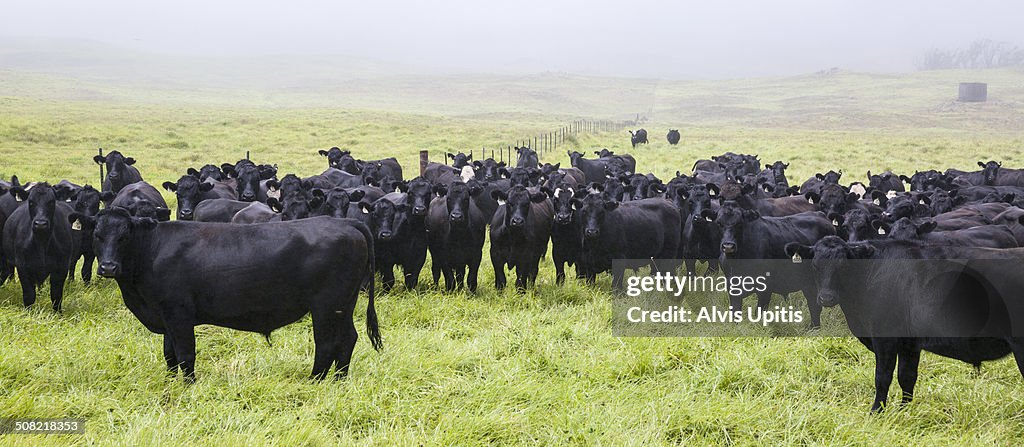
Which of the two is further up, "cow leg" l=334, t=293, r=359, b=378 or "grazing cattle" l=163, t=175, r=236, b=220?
"grazing cattle" l=163, t=175, r=236, b=220

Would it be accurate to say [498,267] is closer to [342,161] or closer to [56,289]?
[56,289]

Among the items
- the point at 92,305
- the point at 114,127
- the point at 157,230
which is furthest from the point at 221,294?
the point at 114,127

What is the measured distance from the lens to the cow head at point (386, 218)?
32.0ft

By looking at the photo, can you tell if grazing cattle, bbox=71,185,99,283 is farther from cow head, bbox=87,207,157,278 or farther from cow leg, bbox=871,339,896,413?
cow leg, bbox=871,339,896,413

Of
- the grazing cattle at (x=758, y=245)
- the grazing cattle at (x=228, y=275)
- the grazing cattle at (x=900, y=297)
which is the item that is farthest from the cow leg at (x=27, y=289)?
the grazing cattle at (x=900, y=297)

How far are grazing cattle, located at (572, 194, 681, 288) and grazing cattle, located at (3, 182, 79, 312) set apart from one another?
6011mm

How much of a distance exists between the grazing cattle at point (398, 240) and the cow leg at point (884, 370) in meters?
5.68

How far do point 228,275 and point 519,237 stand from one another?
189 inches

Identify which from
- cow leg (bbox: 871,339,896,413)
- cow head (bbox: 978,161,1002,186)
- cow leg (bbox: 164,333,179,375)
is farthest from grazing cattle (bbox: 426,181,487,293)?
cow head (bbox: 978,161,1002,186)

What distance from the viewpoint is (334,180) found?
53.6 feet

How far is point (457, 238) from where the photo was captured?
10352 mm

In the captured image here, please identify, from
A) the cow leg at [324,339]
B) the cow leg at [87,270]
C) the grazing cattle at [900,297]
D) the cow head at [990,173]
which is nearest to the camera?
→ the grazing cattle at [900,297]

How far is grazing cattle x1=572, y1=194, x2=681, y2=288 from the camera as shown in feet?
34.5

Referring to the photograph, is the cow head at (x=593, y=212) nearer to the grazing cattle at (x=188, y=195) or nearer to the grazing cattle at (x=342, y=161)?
the grazing cattle at (x=188, y=195)
